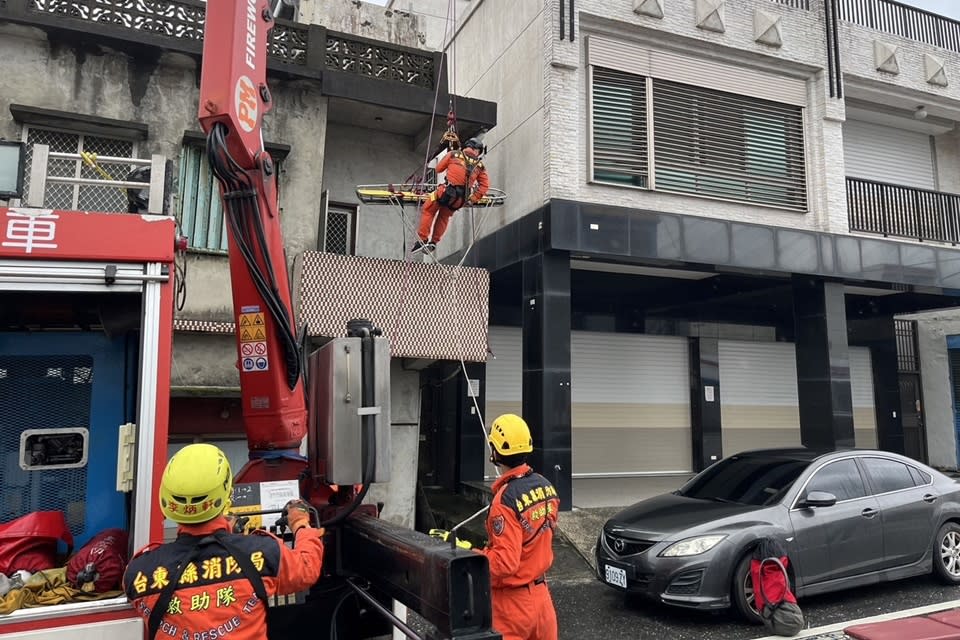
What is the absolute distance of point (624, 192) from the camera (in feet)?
33.3

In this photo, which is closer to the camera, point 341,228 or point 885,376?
point 341,228

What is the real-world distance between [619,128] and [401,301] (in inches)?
188

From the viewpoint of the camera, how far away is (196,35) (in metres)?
8.41

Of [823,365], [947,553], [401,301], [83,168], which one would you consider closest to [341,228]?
[401,301]

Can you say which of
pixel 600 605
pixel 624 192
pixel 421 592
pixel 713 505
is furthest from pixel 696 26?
pixel 421 592

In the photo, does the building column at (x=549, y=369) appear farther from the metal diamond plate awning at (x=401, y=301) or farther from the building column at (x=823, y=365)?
the building column at (x=823, y=365)

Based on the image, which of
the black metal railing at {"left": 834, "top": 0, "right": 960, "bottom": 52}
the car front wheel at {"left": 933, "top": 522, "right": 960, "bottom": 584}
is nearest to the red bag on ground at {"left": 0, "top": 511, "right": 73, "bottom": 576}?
the car front wheel at {"left": 933, "top": 522, "right": 960, "bottom": 584}

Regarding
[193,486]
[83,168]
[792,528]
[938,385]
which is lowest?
[792,528]

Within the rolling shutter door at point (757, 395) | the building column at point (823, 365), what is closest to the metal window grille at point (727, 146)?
the building column at point (823, 365)

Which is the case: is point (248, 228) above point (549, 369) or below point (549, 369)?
above

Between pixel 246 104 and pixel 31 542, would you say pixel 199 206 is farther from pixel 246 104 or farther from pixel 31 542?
pixel 31 542

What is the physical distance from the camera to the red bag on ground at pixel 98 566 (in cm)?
337

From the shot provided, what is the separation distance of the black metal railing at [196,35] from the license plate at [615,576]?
702cm

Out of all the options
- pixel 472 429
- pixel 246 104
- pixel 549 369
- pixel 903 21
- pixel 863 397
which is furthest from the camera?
pixel 863 397
